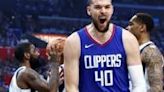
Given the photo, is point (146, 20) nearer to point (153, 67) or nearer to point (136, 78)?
point (153, 67)

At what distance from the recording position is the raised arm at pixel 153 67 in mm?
3745

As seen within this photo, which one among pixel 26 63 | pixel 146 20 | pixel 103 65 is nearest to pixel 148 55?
pixel 146 20

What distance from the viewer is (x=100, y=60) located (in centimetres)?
299

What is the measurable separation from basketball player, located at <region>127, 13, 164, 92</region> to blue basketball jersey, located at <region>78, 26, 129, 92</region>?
0.75m

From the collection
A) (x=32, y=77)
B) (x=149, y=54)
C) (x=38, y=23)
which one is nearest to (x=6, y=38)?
(x=38, y=23)

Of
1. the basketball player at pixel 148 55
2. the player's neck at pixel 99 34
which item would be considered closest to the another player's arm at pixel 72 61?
the player's neck at pixel 99 34

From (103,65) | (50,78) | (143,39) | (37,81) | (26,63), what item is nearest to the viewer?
(103,65)

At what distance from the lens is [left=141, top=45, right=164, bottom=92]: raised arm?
12.3 ft

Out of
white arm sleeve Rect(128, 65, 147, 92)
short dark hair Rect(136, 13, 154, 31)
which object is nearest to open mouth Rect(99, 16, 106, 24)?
white arm sleeve Rect(128, 65, 147, 92)

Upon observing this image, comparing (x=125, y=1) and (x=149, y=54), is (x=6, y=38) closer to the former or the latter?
(x=125, y=1)

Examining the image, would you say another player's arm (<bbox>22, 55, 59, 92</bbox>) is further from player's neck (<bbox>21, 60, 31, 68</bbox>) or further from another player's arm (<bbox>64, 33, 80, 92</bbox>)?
another player's arm (<bbox>64, 33, 80, 92</bbox>)

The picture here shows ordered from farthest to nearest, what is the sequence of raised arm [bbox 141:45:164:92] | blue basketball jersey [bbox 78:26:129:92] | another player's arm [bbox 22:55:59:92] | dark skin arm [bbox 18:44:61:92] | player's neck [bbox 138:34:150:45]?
another player's arm [bbox 22:55:59:92], dark skin arm [bbox 18:44:61:92], player's neck [bbox 138:34:150:45], raised arm [bbox 141:45:164:92], blue basketball jersey [bbox 78:26:129:92]

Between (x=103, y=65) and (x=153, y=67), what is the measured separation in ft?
2.95

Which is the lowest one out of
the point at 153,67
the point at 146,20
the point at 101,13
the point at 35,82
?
the point at 35,82
